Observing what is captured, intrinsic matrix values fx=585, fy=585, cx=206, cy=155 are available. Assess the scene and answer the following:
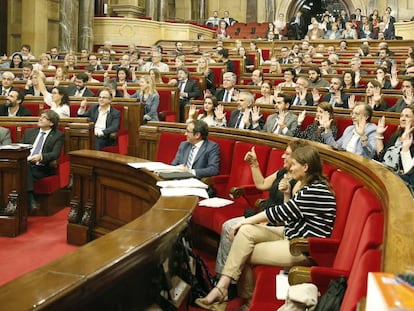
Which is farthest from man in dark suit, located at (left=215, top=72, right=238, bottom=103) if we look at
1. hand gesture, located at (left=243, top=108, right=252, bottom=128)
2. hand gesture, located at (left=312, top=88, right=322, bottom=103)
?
hand gesture, located at (left=243, top=108, right=252, bottom=128)

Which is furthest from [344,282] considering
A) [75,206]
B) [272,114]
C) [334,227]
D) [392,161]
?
[272,114]

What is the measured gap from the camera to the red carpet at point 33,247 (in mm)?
3512

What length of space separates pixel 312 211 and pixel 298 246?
0.78 ft

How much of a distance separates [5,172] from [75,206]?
60cm

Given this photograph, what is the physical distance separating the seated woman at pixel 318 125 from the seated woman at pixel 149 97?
6.81 ft

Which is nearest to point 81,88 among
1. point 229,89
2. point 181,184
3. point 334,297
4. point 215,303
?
point 229,89

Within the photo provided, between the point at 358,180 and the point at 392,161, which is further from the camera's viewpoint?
the point at 392,161

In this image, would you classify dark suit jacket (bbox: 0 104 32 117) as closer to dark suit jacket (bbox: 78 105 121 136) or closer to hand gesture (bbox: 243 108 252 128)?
dark suit jacket (bbox: 78 105 121 136)

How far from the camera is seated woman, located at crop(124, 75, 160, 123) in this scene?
668 centimetres

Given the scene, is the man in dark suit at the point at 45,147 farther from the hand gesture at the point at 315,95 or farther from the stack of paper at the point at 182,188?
the hand gesture at the point at 315,95

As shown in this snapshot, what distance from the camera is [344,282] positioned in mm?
1855

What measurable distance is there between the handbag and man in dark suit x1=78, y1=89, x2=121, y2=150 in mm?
4088

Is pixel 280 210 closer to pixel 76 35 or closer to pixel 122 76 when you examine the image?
pixel 122 76

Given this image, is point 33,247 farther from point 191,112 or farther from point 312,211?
point 191,112
